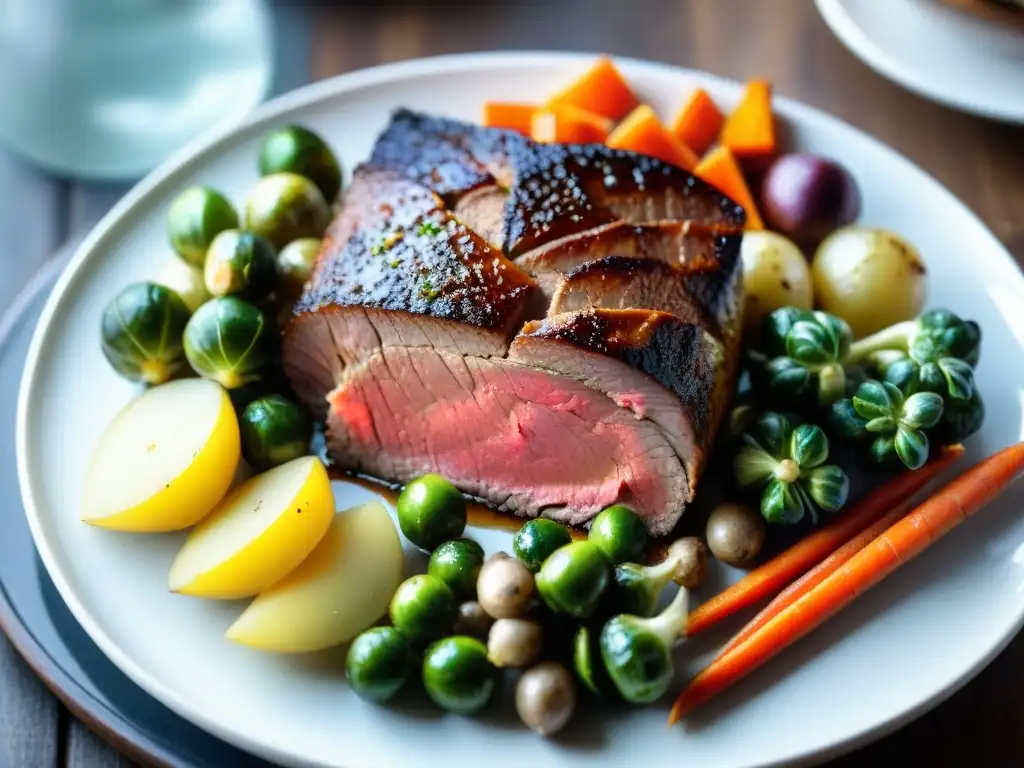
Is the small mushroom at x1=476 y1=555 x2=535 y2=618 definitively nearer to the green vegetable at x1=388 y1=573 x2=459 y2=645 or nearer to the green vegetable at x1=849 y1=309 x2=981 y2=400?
the green vegetable at x1=388 y1=573 x2=459 y2=645

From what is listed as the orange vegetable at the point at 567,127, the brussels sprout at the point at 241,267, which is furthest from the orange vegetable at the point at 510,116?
the brussels sprout at the point at 241,267

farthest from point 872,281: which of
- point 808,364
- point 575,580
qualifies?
point 575,580

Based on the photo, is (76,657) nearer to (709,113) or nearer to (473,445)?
(473,445)

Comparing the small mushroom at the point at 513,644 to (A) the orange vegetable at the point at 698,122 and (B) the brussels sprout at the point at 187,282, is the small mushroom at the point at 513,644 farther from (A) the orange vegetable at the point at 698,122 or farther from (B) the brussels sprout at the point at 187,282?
(A) the orange vegetable at the point at 698,122

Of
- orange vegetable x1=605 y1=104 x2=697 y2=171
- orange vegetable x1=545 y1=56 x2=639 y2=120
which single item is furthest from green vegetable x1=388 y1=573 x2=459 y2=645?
orange vegetable x1=545 y1=56 x2=639 y2=120

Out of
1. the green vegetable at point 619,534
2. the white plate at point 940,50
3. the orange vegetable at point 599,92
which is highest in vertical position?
the white plate at point 940,50
